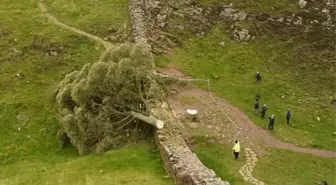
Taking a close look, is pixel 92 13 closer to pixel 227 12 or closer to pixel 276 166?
pixel 227 12

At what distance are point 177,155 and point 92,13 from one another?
37.7 m

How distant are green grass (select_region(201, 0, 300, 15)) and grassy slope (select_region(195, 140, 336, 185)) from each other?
2788 centimetres

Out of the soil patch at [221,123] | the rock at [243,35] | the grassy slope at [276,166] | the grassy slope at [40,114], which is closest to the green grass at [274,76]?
the rock at [243,35]

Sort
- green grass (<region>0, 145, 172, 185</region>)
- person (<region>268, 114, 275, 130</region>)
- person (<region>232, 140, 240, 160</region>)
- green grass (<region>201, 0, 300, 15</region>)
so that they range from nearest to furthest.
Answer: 1. green grass (<region>0, 145, 172, 185</region>)
2. person (<region>232, 140, 240, 160</region>)
3. person (<region>268, 114, 275, 130</region>)
4. green grass (<region>201, 0, 300, 15</region>)

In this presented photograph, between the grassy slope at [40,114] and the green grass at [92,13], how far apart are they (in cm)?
260

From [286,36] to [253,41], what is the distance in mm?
4366

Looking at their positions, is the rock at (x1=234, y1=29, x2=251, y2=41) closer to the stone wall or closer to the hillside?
the hillside

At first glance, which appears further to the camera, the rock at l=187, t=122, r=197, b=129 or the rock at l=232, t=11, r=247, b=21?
the rock at l=232, t=11, r=247, b=21

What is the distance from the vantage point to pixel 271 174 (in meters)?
36.7

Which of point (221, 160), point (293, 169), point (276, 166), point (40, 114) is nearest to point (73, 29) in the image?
point (40, 114)

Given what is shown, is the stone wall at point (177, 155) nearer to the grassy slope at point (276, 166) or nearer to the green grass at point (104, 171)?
the green grass at point (104, 171)

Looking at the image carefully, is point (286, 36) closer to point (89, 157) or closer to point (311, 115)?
point (311, 115)

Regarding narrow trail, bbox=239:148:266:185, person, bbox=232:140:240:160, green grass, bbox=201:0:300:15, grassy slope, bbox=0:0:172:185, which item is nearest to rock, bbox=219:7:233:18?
green grass, bbox=201:0:300:15

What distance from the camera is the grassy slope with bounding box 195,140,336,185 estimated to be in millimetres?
36062
